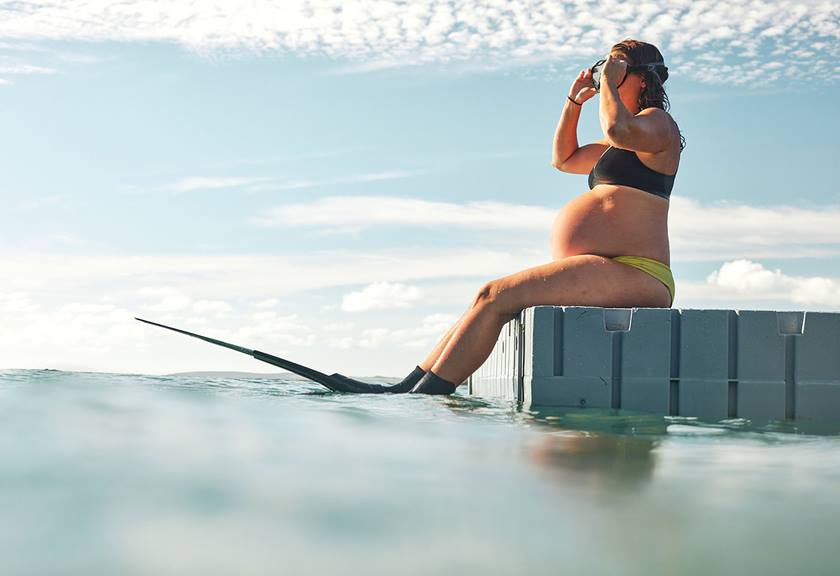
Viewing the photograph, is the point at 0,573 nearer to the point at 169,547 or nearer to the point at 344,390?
the point at 169,547

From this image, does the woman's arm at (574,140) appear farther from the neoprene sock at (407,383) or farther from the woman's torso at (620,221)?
the neoprene sock at (407,383)

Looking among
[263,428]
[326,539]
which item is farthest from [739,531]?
[263,428]

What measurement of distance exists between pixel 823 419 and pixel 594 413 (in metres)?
1.41

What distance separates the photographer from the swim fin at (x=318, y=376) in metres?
5.68

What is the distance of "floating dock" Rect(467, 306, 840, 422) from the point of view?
A: 4.91 metres

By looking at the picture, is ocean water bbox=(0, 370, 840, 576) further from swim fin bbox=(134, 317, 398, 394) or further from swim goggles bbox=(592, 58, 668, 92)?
swim goggles bbox=(592, 58, 668, 92)

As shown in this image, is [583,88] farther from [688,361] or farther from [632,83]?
[688,361]

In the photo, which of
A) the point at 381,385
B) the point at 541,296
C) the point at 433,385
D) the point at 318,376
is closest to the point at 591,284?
the point at 541,296

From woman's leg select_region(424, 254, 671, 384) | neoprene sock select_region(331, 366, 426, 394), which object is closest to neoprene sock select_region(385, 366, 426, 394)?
neoprene sock select_region(331, 366, 426, 394)

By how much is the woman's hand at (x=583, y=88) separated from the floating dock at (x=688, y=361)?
1761 millimetres

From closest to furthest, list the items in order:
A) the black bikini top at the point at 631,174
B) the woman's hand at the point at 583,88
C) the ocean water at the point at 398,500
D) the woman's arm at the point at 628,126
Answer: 1. the ocean water at the point at 398,500
2. the woman's arm at the point at 628,126
3. the black bikini top at the point at 631,174
4. the woman's hand at the point at 583,88

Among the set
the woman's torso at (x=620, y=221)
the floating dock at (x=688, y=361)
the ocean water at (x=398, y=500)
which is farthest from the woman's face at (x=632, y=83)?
the ocean water at (x=398, y=500)

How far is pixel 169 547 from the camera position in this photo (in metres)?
1.51

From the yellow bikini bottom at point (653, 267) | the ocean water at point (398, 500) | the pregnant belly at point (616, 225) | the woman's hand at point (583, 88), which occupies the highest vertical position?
the woman's hand at point (583, 88)
